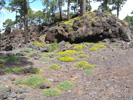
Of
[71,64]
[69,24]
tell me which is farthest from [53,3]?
[71,64]

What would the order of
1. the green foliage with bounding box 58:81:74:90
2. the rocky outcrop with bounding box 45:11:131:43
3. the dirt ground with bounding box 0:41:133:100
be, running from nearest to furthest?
the dirt ground with bounding box 0:41:133:100 → the green foliage with bounding box 58:81:74:90 → the rocky outcrop with bounding box 45:11:131:43

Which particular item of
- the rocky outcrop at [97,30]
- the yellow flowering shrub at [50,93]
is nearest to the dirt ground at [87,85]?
the yellow flowering shrub at [50,93]

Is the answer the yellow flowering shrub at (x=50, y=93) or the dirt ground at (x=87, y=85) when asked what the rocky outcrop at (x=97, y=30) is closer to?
the dirt ground at (x=87, y=85)

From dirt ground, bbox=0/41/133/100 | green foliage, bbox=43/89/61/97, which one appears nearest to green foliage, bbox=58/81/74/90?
dirt ground, bbox=0/41/133/100

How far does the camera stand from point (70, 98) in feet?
14.9

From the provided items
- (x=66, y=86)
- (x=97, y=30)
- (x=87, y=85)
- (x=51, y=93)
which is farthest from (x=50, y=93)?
(x=97, y=30)

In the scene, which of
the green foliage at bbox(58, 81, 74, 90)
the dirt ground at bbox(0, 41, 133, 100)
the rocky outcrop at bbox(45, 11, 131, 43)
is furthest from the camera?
the rocky outcrop at bbox(45, 11, 131, 43)

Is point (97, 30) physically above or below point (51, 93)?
above

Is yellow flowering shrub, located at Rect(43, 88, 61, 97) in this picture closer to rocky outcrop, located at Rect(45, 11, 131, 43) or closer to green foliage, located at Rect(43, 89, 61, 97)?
green foliage, located at Rect(43, 89, 61, 97)

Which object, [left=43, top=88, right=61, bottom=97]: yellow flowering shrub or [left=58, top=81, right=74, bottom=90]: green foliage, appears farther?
[left=58, top=81, right=74, bottom=90]: green foliage

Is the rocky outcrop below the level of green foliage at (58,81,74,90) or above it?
above

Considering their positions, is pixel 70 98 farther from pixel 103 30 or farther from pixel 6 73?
pixel 103 30

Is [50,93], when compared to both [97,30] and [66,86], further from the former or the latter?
[97,30]

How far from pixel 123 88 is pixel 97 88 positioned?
0.93 meters
